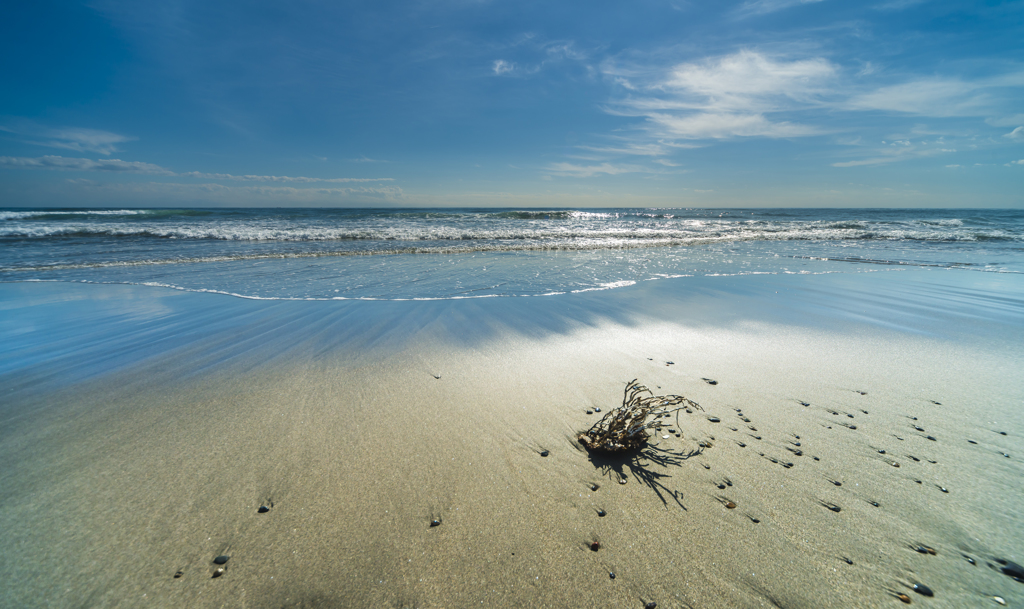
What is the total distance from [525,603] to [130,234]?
76.2 feet

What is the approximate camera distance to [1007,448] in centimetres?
223

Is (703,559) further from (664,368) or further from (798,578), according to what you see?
(664,368)

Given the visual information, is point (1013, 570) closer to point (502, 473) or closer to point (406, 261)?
point (502, 473)

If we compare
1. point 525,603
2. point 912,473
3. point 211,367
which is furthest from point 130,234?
point 912,473

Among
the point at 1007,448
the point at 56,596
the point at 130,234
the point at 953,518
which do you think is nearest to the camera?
the point at 56,596

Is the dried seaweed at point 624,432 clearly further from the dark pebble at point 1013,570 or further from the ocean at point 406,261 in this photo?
the ocean at point 406,261

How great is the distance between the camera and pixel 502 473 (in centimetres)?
207

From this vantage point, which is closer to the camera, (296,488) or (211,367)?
(296,488)

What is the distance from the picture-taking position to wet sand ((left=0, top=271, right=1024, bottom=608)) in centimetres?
148

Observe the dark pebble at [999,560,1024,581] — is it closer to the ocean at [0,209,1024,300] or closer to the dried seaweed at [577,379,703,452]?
the dried seaweed at [577,379,703,452]

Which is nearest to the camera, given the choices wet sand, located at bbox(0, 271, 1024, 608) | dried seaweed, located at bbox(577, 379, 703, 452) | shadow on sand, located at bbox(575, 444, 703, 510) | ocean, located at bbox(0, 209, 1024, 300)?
wet sand, located at bbox(0, 271, 1024, 608)

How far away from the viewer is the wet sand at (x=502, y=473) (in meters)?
1.48

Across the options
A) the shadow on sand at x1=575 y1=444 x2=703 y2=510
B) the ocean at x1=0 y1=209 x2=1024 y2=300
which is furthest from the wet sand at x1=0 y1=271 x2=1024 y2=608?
the ocean at x1=0 y1=209 x2=1024 y2=300

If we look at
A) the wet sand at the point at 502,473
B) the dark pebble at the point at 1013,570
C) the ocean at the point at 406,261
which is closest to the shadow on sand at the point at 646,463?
the wet sand at the point at 502,473
